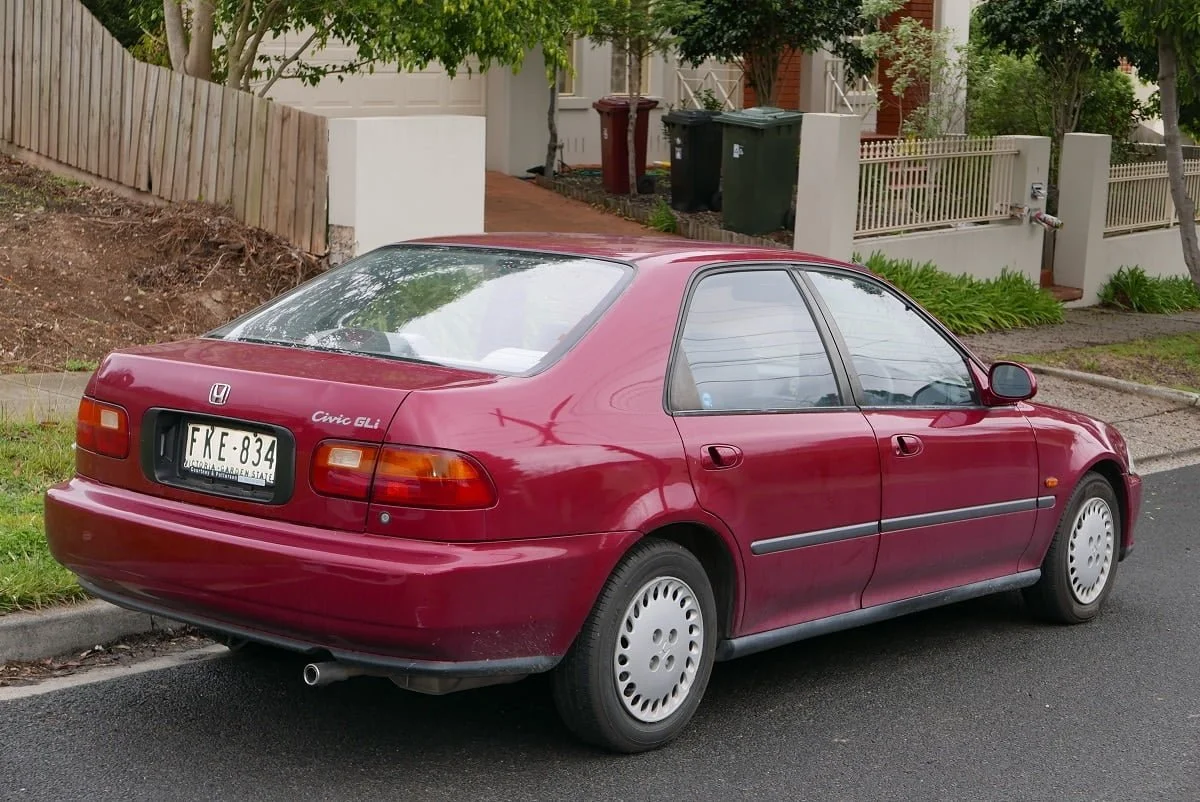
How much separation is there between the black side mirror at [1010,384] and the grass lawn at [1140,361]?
23.6 feet

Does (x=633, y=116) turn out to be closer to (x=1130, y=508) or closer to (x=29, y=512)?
(x=1130, y=508)

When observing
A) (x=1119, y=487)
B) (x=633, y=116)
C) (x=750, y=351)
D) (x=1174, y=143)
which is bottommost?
(x=1119, y=487)

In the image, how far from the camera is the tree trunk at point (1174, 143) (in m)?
13.9

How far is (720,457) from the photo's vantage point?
482 cm

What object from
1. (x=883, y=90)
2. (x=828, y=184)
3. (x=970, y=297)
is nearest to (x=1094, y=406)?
(x=970, y=297)

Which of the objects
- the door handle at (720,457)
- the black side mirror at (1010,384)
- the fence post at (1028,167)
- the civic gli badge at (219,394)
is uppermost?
the fence post at (1028,167)

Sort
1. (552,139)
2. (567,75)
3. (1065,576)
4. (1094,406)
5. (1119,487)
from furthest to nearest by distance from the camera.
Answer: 1. (567,75)
2. (552,139)
3. (1094,406)
4. (1119,487)
5. (1065,576)

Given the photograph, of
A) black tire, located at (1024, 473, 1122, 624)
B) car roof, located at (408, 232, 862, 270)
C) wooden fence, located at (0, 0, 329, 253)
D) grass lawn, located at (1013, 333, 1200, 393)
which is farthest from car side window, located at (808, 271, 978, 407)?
grass lawn, located at (1013, 333, 1200, 393)

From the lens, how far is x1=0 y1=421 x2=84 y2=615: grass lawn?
18.1ft

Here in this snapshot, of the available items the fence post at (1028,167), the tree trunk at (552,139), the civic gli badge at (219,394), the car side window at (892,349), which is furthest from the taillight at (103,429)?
the tree trunk at (552,139)

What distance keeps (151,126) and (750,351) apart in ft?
30.0

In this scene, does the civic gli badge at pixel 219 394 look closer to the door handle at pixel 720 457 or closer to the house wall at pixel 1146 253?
the door handle at pixel 720 457

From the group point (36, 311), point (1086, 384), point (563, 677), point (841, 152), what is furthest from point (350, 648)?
point (841, 152)

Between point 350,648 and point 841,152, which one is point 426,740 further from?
point 841,152
